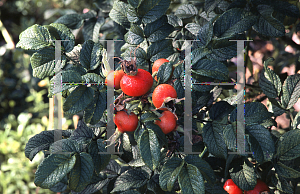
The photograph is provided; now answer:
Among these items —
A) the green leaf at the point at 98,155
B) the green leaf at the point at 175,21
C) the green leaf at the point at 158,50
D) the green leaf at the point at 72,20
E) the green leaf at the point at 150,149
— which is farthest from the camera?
the green leaf at the point at 72,20

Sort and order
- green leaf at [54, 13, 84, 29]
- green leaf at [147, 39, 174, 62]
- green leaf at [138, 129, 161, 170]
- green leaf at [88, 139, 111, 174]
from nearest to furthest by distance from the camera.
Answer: green leaf at [138, 129, 161, 170] → green leaf at [88, 139, 111, 174] → green leaf at [147, 39, 174, 62] → green leaf at [54, 13, 84, 29]

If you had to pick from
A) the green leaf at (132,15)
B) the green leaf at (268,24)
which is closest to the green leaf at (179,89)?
the green leaf at (132,15)

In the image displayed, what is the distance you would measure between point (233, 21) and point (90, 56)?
358 millimetres

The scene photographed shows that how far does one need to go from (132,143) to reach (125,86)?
0.89ft

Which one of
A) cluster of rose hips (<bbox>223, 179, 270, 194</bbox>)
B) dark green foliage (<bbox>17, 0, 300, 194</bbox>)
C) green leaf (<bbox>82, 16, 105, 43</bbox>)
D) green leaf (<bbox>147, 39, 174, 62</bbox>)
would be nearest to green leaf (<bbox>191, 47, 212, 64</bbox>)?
dark green foliage (<bbox>17, 0, 300, 194</bbox>)

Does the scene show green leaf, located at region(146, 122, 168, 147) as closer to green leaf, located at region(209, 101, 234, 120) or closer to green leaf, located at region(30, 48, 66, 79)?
green leaf, located at region(209, 101, 234, 120)

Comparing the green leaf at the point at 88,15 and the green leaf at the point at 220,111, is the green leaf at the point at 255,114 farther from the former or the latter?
the green leaf at the point at 88,15

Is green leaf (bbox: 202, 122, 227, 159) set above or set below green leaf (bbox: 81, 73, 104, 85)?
below

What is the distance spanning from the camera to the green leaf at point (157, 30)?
2.29ft

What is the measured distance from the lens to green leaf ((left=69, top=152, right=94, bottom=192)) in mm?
549

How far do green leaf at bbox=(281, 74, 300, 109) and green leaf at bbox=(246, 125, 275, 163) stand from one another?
0.69ft

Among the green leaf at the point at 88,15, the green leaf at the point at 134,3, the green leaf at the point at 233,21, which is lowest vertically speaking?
the green leaf at the point at 233,21

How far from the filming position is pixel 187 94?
0.58 meters

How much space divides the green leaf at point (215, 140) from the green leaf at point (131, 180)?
196 millimetres
